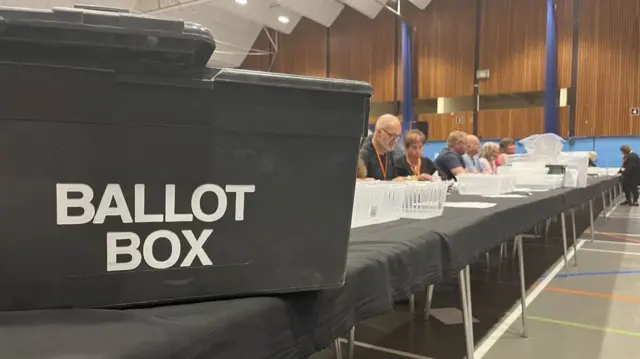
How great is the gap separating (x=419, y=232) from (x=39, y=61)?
2.36 ft

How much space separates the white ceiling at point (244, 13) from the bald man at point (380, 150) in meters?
6.39

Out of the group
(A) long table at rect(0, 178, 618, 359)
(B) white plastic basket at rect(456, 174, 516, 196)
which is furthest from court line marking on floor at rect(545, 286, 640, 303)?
(A) long table at rect(0, 178, 618, 359)

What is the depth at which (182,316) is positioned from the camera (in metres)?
0.44

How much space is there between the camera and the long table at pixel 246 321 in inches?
14.9

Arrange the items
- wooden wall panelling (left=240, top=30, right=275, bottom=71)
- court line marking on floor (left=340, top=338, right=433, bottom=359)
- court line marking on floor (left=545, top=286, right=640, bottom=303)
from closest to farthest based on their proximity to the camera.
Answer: court line marking on floor (left=340, top=338, right=433, bottom=359) < court line marking on floor (left=545, top=286, right=640, bottom=303) < wooden wall panelling (left=240, top=30, right=275, bottom=71)

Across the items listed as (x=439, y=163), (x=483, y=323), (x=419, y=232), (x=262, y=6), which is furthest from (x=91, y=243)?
(x=262, y=6)

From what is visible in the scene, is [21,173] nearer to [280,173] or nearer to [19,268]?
[19,268]

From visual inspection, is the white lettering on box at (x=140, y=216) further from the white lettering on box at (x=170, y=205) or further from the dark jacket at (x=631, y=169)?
the dark jacket at (x=631, y=169)

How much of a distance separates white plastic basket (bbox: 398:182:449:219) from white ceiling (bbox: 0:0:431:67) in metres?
7.46

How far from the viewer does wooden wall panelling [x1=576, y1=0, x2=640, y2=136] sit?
8477 millimetres

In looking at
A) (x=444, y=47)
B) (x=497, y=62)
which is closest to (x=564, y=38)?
(x=497, y=62)

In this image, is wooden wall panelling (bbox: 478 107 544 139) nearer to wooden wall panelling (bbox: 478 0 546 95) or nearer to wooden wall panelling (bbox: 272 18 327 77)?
wooden wall panelling (bbox: 478 0 546 95)

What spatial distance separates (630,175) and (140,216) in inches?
328

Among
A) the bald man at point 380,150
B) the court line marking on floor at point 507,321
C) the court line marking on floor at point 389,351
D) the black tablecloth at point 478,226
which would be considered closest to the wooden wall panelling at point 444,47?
the court line marking on floor at point 507,321
